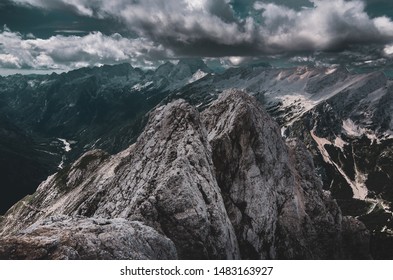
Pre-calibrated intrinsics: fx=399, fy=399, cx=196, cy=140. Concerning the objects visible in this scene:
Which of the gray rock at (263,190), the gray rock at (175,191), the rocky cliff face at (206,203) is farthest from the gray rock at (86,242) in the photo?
the gray rock at (263,190)

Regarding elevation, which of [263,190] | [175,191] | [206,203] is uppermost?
[263,190]

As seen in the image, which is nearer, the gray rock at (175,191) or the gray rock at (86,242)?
the gray rock at (86,242)

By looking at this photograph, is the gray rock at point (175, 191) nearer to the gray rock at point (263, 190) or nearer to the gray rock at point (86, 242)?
the gray rock at point (86, 242)

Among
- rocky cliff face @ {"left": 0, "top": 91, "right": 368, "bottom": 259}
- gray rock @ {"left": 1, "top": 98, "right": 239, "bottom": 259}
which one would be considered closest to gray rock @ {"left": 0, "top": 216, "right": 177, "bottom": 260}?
rocky cliff face @ {"left": 0, "top": 91, "right": 368, "bottom": 259}

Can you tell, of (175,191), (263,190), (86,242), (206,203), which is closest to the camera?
(86,242)

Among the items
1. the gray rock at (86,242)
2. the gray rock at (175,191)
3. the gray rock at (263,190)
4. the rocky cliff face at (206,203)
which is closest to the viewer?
the gray rock at (86,242)

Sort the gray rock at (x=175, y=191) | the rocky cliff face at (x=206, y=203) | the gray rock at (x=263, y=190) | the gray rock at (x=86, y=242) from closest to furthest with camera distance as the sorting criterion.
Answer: the gray rock at (x=86, y=242) → the rocky cliff face at (x=206, y=203) → the gray rock at (x=175, y=191) → the gray rock at (x=263, y=190)

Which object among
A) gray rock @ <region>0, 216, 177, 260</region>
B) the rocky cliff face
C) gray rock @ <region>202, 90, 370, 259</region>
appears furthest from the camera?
gray rock @ <region>202, 90, 370, 259</region>

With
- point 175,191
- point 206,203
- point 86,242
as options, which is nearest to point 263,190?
point 206,203

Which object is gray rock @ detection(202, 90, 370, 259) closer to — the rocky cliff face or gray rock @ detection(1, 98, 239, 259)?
the rocky cliff face

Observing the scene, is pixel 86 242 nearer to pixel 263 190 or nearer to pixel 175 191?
pixel 175 191
